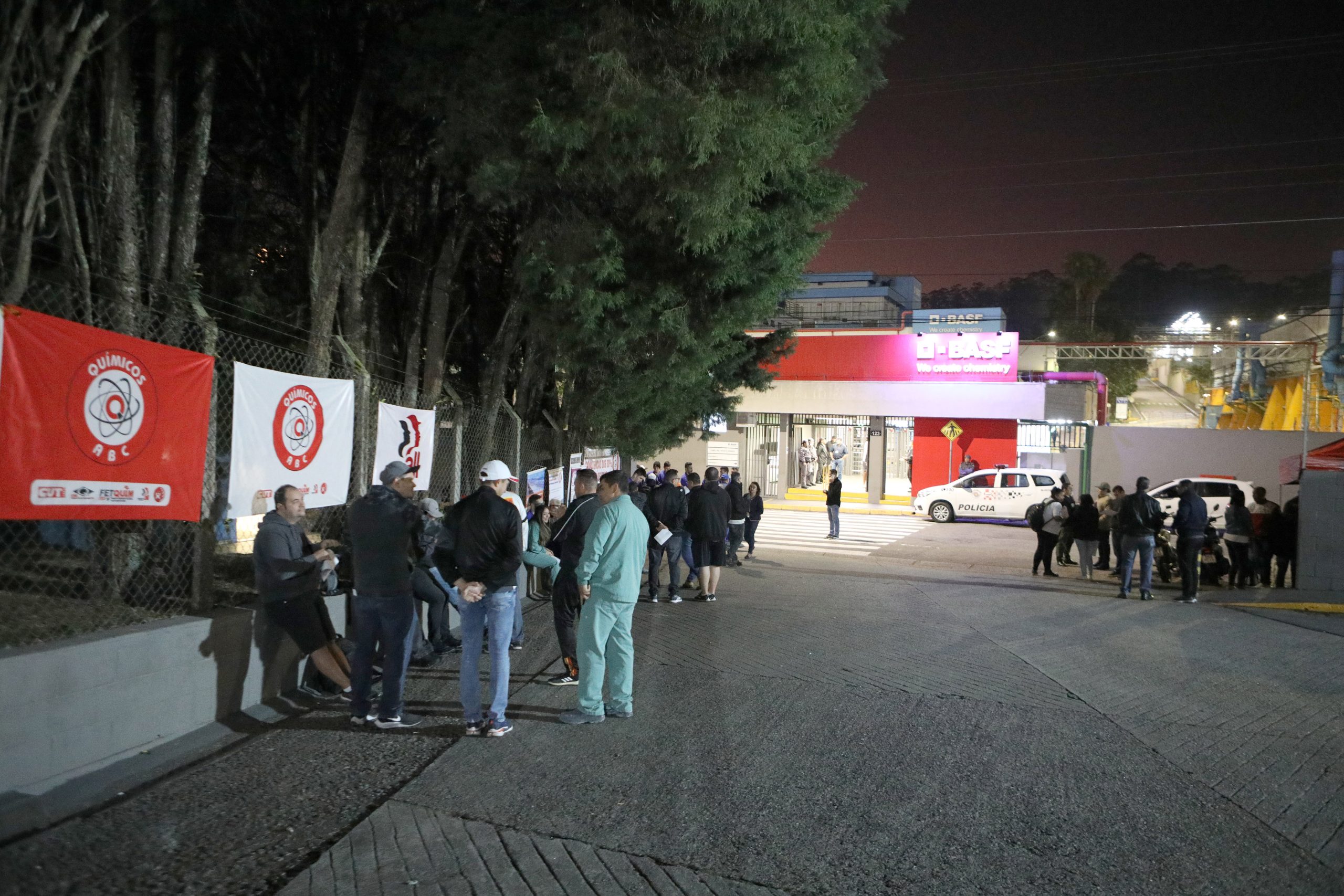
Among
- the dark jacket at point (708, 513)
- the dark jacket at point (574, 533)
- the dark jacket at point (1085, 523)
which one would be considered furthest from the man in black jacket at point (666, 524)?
the dark jacket at point (1085, 523)

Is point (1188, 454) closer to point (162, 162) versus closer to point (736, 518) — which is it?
point (736, 518)

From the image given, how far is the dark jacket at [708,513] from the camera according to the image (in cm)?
1149

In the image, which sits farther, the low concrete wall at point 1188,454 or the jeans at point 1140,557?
the low concrete wall at point 1188,454

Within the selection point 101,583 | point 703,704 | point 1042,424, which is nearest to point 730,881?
point 703,704

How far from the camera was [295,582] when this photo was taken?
616 centimetres

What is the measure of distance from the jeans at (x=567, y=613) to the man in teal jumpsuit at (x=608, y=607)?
2.93 feet

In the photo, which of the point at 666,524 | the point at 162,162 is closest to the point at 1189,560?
the point at 666,524

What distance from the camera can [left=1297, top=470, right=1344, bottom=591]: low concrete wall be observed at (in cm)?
1313

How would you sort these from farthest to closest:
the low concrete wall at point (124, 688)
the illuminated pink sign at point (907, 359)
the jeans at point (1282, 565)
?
1. the illuminated pink sign at point (907, 359)
2. the jeans at point (1282, 565)
3. the low concrete wall at point (124, 688)

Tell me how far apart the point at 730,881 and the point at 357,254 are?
813 centimetres

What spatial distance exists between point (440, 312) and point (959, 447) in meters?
22.1

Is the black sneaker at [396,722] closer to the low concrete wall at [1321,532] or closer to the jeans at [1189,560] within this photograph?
the jeans at [1189,560]

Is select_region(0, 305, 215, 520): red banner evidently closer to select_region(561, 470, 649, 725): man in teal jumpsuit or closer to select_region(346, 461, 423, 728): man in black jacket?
select_region(346, 461, 423, 728): man in black jacket

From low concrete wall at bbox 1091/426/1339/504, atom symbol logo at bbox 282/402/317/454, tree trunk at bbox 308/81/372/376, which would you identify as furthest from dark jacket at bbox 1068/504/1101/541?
atom symbol logo at bbox 282/402/317/454
